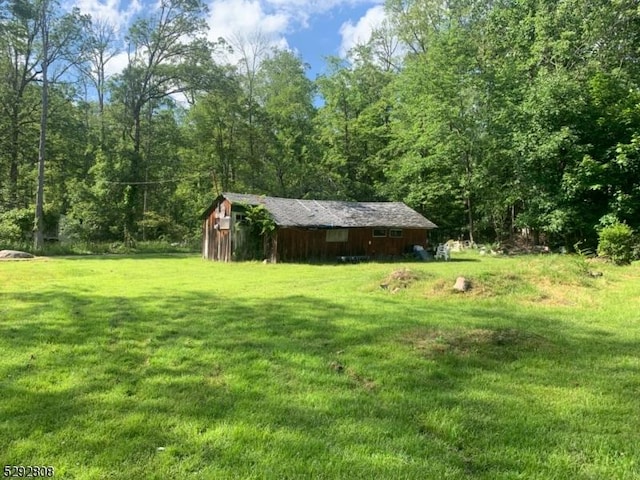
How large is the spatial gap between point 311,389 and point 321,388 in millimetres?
105

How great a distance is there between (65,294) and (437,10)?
1362 inches

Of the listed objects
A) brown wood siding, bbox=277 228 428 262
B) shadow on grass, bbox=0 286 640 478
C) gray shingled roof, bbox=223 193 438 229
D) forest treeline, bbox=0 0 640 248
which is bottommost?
shadow on grass, bbox=0 286 640 478

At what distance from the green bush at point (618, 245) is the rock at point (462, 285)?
10154 millimetres

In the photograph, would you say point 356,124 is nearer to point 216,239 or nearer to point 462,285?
point 216,239

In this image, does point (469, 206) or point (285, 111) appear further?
point (285, 111)

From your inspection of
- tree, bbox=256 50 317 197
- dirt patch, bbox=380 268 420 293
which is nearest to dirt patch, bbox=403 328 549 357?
dirt patch, bbox=380 268 420 293

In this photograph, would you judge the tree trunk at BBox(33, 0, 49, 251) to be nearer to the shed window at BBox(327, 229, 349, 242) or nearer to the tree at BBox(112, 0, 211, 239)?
the tree at BBox(112, 0, 211, 239)

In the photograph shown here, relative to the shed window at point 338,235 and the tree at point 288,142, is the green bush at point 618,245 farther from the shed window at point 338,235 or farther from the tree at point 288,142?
the tree at point 288,142

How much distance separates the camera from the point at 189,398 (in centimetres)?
431

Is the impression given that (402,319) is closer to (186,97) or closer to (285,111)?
(285,111)

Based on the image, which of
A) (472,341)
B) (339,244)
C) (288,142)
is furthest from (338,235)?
(472,341)

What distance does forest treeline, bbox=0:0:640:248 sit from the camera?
23.2 meters

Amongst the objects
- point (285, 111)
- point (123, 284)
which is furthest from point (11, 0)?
point (123, 284)

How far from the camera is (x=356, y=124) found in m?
35.3
